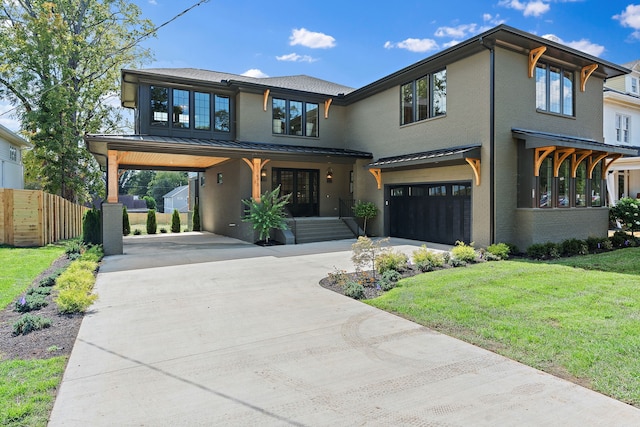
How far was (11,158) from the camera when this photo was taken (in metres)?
19.5

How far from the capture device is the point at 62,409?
2.95 metres

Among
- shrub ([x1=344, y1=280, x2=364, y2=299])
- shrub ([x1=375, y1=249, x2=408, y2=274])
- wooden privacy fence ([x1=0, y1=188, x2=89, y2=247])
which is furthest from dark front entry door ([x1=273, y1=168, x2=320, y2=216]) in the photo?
shrub ([x1=344, y1=280, x2=364, y2=299])

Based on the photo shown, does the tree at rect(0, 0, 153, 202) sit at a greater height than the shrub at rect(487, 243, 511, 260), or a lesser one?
greater

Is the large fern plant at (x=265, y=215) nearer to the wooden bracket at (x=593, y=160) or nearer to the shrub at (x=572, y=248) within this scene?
the shrub at (x=572, y=248)

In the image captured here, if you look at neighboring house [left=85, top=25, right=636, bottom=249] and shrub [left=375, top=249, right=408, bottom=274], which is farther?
neighboring house [left=85, top=25, right=636, bottom=249]

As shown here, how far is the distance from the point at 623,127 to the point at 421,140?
1340cm

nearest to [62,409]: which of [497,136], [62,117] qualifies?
[497,136]

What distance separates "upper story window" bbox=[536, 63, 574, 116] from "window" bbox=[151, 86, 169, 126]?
1307 centimetres

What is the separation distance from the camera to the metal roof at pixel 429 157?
10.9 meters

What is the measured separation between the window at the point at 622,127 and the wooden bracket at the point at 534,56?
36.6 feet

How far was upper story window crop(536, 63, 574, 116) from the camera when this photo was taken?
1188cm

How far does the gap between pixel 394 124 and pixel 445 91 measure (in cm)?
263

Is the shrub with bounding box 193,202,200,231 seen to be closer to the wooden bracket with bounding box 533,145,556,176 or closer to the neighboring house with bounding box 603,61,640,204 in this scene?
the wooden bracket with bounding box 533,145,556,176

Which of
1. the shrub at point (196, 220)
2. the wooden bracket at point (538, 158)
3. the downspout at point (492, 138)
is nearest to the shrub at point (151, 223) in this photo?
the shrub at point (196, 220)
